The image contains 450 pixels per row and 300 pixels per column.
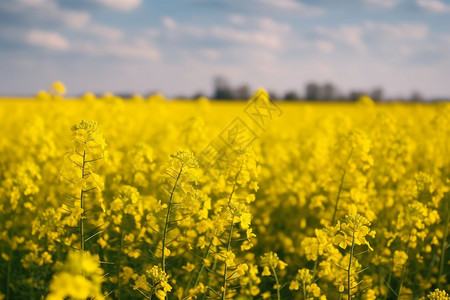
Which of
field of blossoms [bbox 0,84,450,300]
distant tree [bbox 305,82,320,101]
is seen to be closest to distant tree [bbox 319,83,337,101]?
distant tree [bbox 305,82,320,101]

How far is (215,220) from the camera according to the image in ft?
9.07

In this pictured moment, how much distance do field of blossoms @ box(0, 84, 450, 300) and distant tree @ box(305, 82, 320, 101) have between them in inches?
1277

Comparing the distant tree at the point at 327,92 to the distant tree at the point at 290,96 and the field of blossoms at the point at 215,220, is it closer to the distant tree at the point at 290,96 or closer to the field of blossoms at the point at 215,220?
the distant tree at the point at 290,96

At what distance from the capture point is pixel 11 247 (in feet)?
12.4

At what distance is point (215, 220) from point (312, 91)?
3783 cm

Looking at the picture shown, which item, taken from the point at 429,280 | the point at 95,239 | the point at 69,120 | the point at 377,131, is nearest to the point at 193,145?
the point at 95,239

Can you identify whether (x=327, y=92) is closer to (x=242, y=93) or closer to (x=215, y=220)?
(x=242, y=93)

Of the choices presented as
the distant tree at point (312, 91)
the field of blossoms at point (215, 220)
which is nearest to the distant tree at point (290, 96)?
the distant tree at point (312, 91)

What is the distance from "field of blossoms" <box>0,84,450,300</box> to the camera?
249cm

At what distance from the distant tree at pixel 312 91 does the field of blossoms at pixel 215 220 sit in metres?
32.4

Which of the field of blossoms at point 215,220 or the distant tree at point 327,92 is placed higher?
the distant tree at point 327,92

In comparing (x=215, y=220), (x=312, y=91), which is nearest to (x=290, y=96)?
Result: (x=312, y=91)

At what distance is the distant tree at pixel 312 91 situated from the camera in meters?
38.7

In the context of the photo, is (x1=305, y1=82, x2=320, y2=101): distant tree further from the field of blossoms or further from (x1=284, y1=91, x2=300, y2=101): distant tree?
the field of blossoms
